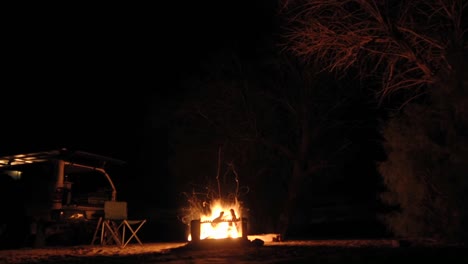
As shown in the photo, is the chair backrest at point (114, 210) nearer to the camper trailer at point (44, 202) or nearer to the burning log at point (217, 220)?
the camper trailer at point (44, 202)

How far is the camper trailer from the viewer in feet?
37.6

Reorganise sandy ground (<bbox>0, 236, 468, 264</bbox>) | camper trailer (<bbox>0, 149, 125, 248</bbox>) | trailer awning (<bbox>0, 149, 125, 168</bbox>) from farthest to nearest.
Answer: trailer awning (<bbox>0, 149, 125, 168</bbox>), camper trailer (<bbox>0, 149, 125, 248</bbox>), sandy ground (<bbox>0, 236, 468, 264</bbox>)

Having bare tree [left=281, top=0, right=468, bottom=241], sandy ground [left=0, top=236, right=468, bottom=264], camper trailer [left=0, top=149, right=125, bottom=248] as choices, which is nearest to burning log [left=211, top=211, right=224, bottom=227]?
sandy ground [left=0, top=236, right=468, bottom=264]

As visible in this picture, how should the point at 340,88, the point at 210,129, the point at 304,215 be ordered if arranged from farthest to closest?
the point at 304,215
the point at 210,129
the point at 340,88

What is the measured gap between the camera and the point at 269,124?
1418cm

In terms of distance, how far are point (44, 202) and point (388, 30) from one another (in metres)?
8.43

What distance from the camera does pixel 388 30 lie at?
8641 millimetres

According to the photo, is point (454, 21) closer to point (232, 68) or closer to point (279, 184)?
point (232, 68)

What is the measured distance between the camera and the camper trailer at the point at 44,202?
11453 mm

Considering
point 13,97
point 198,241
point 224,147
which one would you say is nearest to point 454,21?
point 198,241

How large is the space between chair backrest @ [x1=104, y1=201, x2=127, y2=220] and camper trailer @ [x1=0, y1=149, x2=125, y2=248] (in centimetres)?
165

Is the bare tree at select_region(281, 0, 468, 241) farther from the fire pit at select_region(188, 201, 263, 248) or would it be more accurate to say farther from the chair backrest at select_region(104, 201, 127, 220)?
the chair backrest at select_region(104, 201, 127, 220)

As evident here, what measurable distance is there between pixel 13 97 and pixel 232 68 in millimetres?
13269

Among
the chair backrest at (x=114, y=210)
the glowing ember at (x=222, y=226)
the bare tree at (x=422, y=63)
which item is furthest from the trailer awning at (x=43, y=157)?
the bare tree at (x=422, y=63)
